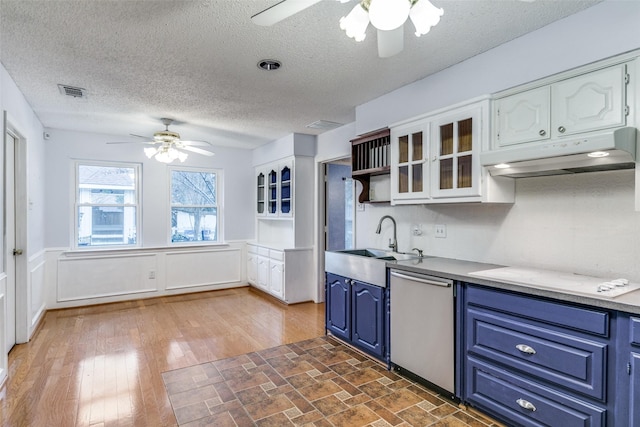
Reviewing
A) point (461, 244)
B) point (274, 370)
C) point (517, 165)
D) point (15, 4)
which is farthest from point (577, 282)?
point (15, 4)

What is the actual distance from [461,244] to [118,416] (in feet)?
9.19

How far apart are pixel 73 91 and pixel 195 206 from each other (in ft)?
9.37

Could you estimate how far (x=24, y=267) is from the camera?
3.61 metres

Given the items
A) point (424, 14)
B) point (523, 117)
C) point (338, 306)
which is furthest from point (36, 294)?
point (523, 117)

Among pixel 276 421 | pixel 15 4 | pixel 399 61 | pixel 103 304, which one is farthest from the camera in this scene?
pixel 103 304

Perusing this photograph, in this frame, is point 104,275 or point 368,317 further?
point 104,275

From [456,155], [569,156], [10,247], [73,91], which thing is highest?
[73,91]

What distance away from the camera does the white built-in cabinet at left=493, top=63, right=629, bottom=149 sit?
188 centimetres

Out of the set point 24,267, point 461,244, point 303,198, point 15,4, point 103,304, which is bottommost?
point 103,304

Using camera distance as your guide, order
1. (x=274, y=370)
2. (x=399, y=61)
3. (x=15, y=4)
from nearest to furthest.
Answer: (x=15, y=4)
(x=399, y=61)
(x=274, y=370)

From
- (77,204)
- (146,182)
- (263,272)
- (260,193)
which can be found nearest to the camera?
(77,204)

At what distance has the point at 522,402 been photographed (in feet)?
6.64

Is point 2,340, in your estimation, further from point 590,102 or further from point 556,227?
point 590,102

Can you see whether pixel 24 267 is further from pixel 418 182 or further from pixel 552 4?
pixel 552 4
